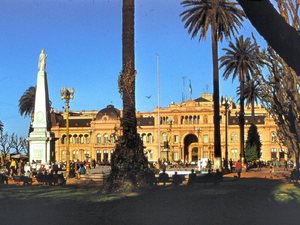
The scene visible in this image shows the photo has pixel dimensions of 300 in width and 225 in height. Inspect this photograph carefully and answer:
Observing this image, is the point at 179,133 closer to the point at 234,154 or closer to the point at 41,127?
the point at 234,154

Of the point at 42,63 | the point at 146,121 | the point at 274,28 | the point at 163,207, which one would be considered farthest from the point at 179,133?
the point at 274,28

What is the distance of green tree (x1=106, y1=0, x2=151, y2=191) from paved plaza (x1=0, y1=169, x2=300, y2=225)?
3.82 ft

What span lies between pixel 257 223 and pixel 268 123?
110095 millimetres

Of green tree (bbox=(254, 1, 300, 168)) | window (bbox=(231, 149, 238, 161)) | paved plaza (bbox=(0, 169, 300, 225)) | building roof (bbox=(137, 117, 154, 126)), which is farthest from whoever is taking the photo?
building roof (bbox=(137, 117, 154, 126))

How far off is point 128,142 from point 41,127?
2550 cm

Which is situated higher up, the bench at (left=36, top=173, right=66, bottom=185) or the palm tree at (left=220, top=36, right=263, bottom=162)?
the palm tree at (left=220, top=36, right=263, bottom=162)

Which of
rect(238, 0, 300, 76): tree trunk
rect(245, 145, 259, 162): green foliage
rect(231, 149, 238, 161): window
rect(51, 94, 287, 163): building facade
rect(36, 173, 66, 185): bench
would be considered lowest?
rect(36, 173, 66, 185): bench

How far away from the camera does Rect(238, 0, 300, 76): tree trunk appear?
3227 millimetres

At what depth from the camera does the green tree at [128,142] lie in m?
17.4

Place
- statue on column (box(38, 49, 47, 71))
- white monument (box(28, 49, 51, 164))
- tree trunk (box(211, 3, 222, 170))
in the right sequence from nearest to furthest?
tree trunk (box(211, 3, 222, 170)), white monument (box(28, 49, 51, 164)), statue on column (box(38, 49, 47, 71))

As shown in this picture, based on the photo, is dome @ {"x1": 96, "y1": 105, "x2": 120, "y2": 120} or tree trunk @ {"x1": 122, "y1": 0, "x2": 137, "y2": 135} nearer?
tree trunk @ {"x1": 122, "y1": 0, "x2": 137, "y2": 135}

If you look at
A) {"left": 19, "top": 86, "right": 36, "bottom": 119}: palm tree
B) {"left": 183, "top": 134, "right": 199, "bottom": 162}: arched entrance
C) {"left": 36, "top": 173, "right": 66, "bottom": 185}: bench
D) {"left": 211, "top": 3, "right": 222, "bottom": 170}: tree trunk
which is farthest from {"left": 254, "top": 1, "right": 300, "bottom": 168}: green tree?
{"left": 183, "top": 134, "right": 199, "bottom": 162}: arched entrance

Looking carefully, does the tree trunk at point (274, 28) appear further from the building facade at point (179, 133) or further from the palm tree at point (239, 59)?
the building facade at point (179, 133)

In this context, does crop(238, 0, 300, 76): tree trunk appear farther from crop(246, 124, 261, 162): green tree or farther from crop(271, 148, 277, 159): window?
crop(271, 148, 277, 159): window
